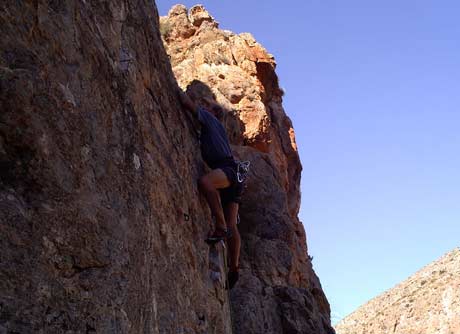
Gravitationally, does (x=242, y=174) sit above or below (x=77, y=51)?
above

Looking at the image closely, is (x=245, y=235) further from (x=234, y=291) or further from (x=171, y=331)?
(x=171, y=331)

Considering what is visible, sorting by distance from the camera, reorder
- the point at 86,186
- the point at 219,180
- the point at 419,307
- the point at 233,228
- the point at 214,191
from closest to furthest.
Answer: the point at 86,186, the point at 214,191, the point at 219,180, the point at 233,228, the point at 419,307

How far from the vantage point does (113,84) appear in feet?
17.3

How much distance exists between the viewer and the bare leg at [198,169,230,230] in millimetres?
7688

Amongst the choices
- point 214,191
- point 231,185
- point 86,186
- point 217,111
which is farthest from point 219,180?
point 217,111

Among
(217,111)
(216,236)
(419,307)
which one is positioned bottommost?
(216,236)

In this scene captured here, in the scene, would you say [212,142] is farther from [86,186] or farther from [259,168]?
[259,168]

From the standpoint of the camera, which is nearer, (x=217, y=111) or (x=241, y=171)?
(x=241, y=171)

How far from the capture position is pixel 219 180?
7.92 meters

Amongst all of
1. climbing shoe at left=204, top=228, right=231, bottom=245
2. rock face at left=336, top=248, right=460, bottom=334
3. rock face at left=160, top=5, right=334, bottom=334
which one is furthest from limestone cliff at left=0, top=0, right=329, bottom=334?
rock face at left=336, top=248, right=460, bottom=334

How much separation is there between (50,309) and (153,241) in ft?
6.05

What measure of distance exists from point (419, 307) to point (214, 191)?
1745 inches

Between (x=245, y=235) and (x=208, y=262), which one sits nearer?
(x=208, y=262)

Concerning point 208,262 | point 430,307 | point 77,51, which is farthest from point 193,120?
point 430,307
